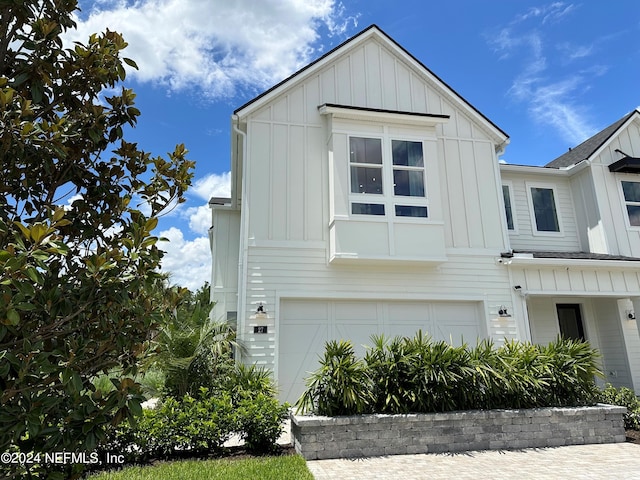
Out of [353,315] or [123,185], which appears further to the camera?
[353,315]

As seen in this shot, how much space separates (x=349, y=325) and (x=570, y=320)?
794 centimetres

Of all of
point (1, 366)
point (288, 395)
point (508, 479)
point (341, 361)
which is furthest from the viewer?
point (288, 395)

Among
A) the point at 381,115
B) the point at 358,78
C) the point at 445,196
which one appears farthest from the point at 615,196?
the point at 358,78

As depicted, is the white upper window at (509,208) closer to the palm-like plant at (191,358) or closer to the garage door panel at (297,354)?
the garage door panel at (297,354)

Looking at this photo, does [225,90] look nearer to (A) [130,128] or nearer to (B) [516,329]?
(A) [130,128]

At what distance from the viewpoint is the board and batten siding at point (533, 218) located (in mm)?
12413

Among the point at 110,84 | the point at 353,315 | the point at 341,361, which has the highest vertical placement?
the point at 110,84

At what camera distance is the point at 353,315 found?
980 cm

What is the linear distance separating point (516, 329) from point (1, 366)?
35.6ft

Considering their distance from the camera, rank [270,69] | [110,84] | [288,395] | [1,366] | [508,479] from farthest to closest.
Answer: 1. [270,69]
2. [288,395]
3. [508,479]
4. [110,84]
5. [1,366]

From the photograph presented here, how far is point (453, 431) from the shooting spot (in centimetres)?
629

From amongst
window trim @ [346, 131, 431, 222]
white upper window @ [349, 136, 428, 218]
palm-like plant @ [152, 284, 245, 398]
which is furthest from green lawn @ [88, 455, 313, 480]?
white upper window @ [349, 136, 428, 218]

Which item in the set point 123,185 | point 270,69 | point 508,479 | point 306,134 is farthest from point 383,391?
point 270,69

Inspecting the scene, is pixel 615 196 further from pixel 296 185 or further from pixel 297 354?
pixel 297 354
